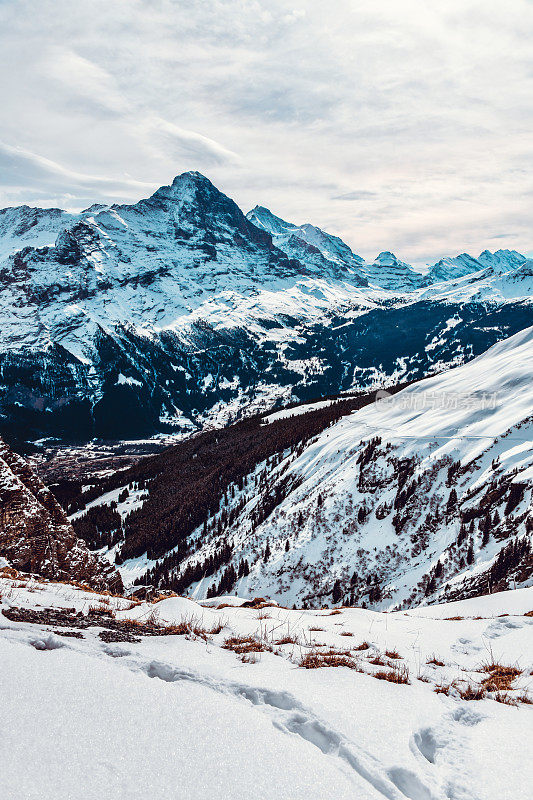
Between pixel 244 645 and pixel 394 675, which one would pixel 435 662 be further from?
pixel 244 645

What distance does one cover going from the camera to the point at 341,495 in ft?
140

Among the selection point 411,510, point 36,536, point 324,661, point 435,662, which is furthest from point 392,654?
point 411,510

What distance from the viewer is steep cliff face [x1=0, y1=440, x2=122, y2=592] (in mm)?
20062

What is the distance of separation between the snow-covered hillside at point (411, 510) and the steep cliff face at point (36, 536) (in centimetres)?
1910

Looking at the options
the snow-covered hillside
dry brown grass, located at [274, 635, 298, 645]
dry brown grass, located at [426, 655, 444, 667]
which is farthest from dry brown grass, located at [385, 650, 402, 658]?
the snow-covered hillside

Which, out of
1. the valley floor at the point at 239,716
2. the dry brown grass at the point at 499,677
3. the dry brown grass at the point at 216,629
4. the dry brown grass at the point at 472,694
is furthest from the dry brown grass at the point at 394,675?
the dry brown grass at the point at 216,629

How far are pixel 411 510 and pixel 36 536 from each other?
1182 inches

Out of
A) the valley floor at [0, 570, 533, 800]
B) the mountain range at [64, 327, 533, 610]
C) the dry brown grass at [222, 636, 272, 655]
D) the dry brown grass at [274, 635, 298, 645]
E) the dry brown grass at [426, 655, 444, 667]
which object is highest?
the valley floor at [0, 570, 533, 800]

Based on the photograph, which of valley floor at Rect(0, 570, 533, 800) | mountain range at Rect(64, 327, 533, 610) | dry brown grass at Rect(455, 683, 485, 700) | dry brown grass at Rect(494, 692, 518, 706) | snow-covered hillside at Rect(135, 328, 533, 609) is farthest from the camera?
mountain range at Rect(64, 327, 533, 610)

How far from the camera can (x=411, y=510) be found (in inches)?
1367

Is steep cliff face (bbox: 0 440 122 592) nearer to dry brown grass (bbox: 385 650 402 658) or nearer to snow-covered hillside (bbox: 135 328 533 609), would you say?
dry brown grass (bbox: 385 650 402 658)

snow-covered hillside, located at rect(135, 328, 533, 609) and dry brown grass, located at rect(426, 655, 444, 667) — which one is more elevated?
dry brown grass, located at rect(426, 655, 444, 667)

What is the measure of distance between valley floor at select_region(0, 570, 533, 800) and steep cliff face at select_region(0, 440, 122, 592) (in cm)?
1352

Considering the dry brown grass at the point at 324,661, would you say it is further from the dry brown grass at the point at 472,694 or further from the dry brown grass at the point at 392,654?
the dry brown grass at the point at 472,694
